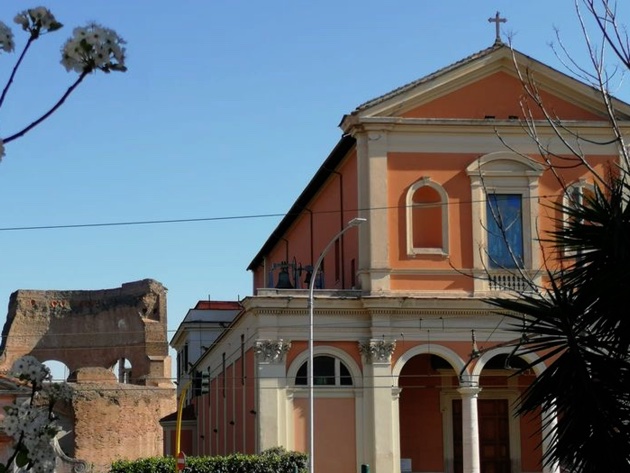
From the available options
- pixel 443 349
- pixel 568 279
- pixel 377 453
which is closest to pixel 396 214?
pixel 443 349

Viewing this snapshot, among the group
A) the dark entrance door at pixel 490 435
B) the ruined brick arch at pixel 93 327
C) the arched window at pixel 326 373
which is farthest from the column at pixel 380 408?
the ruined brick arch at pixel 93 327

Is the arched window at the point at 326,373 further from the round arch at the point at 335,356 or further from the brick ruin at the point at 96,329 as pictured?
the brick ruin at the point at 96,329

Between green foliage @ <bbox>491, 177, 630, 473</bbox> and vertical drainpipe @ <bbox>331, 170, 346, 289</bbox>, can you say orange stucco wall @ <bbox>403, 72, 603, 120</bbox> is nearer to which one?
vertical drainpipe @ <bbox>331, 170, 346, 289</bbox>

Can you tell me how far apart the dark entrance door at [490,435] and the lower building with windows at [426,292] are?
0.05 m

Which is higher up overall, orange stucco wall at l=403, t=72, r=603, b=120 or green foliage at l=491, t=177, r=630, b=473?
orange stucco wall at l=403, t=72, r=603, b=120

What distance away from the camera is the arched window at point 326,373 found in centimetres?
3938

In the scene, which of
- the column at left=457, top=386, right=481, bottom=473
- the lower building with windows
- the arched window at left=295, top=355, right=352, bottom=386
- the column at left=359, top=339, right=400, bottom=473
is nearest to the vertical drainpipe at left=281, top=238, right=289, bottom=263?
the lower building with windows

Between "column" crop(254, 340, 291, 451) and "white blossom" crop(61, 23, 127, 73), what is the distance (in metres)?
31.6

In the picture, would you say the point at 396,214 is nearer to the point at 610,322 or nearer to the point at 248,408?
the point at 248,408

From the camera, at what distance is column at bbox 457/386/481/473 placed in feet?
127

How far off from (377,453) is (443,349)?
148 inches

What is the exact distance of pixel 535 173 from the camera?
40.4 meters

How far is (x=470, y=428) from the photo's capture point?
38.8 metres

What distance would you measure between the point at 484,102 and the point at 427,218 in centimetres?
402
